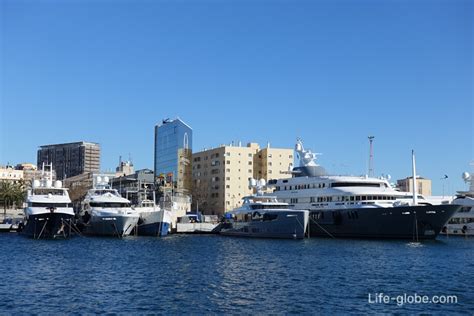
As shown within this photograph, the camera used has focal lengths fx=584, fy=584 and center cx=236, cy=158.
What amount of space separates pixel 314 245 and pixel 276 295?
32.7m

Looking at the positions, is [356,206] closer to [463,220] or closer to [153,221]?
[153,221]

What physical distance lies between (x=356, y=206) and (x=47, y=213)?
38106mm

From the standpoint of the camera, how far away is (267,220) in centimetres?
7588

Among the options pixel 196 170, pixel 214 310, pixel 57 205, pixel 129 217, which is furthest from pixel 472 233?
pixel 196 170

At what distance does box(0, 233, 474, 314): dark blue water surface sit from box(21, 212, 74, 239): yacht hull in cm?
1385

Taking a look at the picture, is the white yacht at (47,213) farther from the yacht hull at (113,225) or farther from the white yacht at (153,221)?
the white yacht at (153,221)

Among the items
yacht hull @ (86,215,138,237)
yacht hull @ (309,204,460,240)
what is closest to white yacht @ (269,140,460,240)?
yacht hull @ (309,204,460,240)

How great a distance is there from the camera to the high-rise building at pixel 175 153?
6008 inches

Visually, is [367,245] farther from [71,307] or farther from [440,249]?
[71,307]

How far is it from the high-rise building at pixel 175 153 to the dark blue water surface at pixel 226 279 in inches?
Result: 3781

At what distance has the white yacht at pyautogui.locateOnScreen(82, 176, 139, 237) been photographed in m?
75.7

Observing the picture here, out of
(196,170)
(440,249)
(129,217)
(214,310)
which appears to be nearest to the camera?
(214,310)

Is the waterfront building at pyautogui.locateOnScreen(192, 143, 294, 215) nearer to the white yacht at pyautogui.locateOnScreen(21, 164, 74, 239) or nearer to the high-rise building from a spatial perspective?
the high-rise building

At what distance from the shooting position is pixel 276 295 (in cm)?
3094
